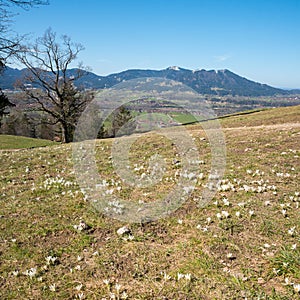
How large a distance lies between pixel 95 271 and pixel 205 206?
3.72 meters

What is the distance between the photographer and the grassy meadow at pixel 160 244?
16.3ft

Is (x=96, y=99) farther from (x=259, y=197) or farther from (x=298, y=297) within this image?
(x=298, y=297)

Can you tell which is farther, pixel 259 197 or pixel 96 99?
pixel 96 99

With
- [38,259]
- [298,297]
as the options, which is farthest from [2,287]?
[298,297]

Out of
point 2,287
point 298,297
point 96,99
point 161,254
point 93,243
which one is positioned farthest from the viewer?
point 96,99

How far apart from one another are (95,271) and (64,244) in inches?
55.1

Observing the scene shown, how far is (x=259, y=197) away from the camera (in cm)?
832

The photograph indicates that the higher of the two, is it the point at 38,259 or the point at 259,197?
the point at 259,197

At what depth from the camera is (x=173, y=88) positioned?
22875 mm

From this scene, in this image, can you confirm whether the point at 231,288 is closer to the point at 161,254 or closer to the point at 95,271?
the point at 161,254

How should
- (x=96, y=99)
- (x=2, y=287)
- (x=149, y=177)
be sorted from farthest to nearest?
(x=96, y=99)
(x=149, y=177)
(x=2, y=287)

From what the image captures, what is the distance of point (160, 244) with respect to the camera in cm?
641

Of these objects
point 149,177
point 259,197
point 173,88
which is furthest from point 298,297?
point 173,88

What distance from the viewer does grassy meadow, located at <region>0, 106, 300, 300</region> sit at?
496cm
